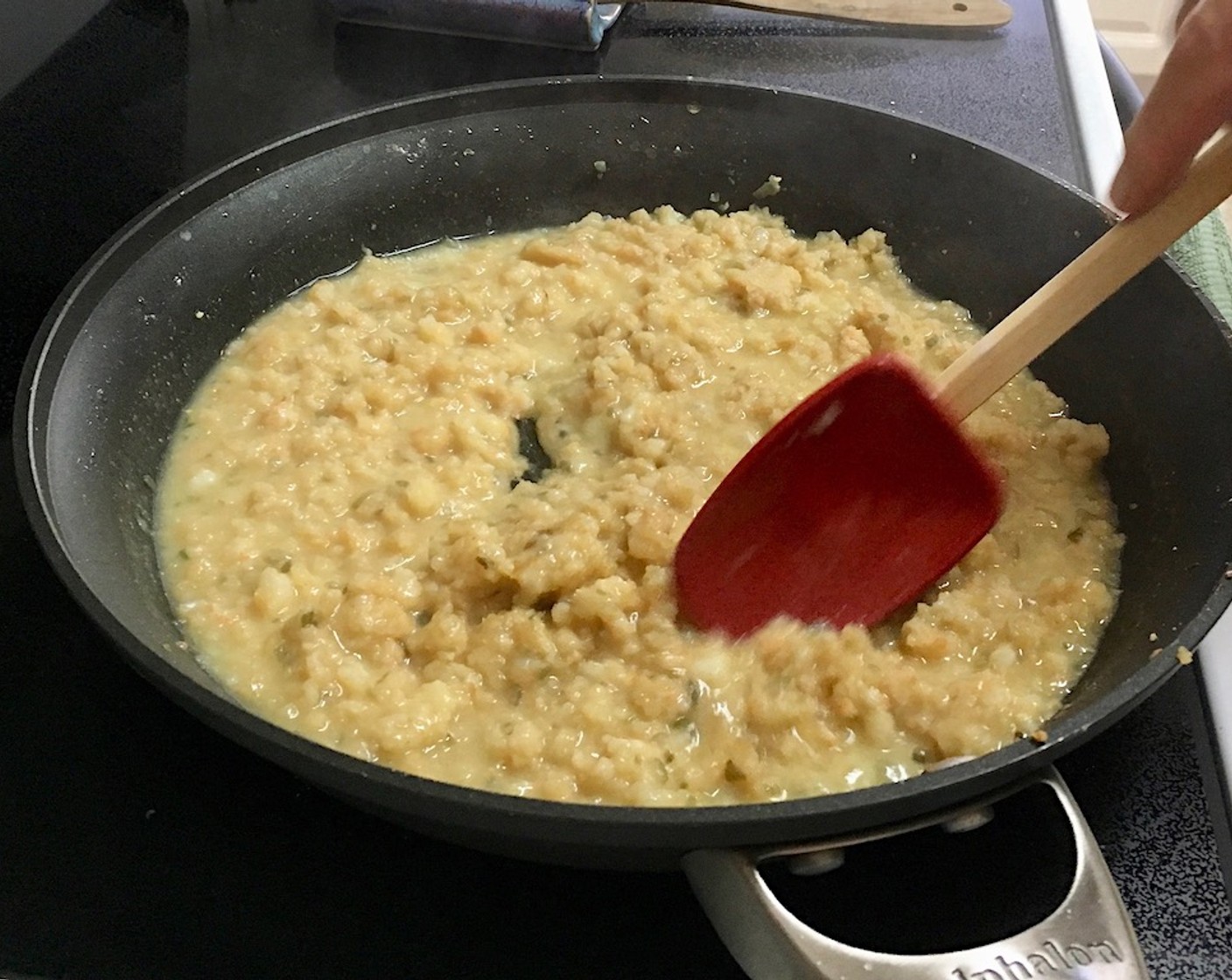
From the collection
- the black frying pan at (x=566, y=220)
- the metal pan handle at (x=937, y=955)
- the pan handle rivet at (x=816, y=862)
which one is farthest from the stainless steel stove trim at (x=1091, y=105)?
the pan handle rivet at (x=816, y=862)

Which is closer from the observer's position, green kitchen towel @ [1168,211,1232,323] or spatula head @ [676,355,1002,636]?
spatula head @ [676,355,1002,636]

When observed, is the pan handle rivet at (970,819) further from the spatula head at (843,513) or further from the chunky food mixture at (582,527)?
the spatula head at (843,513)

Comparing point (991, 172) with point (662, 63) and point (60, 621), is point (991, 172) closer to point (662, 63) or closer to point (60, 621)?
point (662, 63)

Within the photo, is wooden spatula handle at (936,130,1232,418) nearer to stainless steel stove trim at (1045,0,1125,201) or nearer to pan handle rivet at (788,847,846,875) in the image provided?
pan handle rivet at (788,847,846,875)

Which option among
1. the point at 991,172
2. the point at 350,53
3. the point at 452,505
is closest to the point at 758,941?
the point at 452,505

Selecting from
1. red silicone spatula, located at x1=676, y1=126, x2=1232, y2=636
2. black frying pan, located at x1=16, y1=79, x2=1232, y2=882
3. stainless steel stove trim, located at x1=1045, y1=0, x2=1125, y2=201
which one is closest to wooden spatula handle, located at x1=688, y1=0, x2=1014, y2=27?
stainless steel stove trim, located at x1=1045, y1=0, x2=1125, y2=201

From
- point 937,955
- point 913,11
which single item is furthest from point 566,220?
point 937,955
